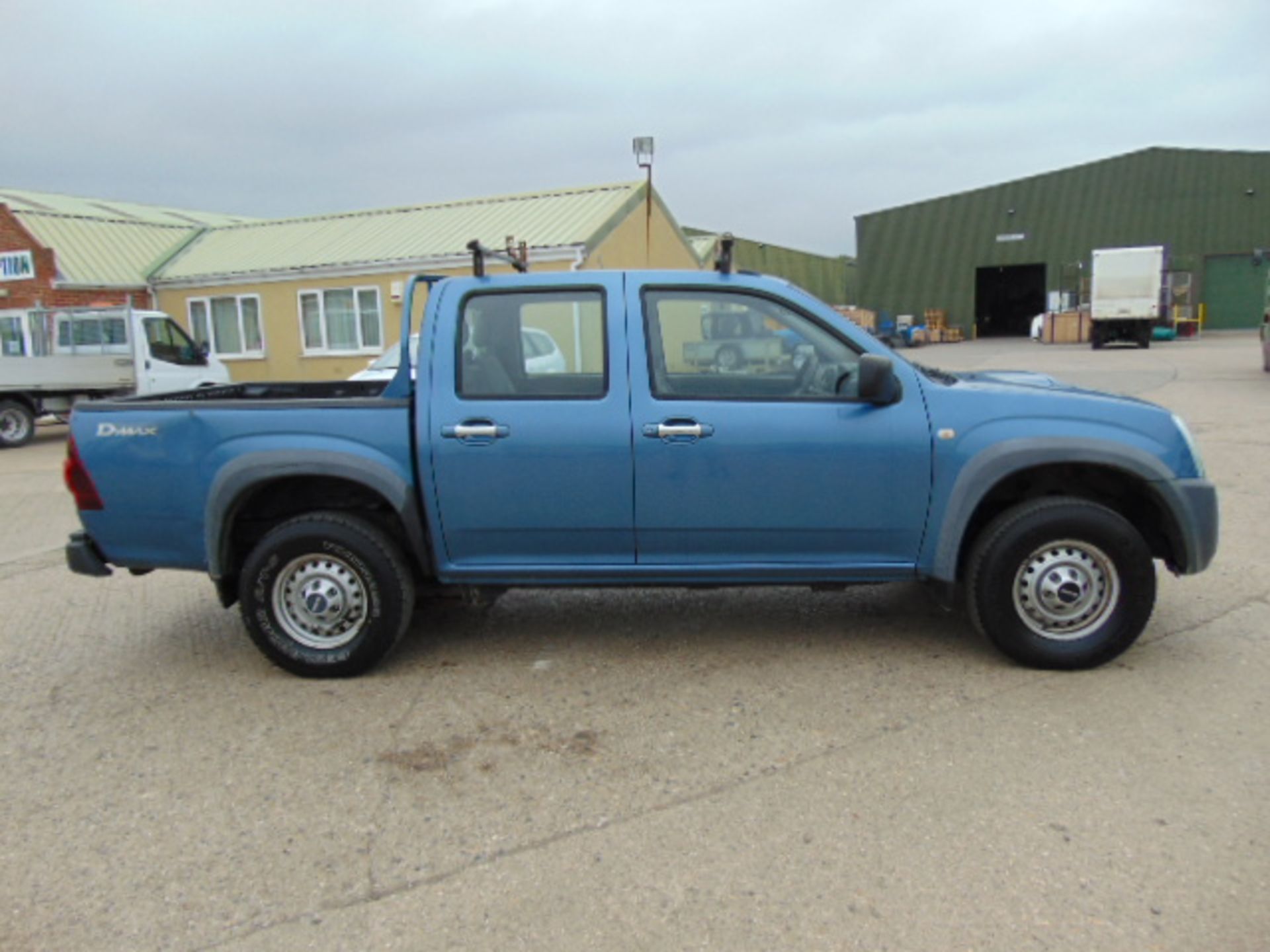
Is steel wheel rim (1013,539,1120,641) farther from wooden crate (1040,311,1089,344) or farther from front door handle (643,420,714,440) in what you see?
wooden crate (1040,311,1089,344)

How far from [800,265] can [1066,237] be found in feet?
45.8

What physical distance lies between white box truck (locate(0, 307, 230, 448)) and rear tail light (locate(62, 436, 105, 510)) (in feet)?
36.3

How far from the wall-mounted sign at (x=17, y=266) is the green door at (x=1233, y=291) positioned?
43056 millimetres

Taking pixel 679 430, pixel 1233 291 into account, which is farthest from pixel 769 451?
pixel 1233 291

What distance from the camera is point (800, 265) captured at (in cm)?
5172

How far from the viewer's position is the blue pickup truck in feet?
13.6

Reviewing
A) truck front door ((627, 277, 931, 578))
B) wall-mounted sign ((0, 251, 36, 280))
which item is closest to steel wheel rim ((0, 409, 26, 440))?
wall-mounted sign ((0, 251, 36, 280))

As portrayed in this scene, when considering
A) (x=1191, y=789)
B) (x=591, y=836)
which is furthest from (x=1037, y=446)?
(x=591, y=836)

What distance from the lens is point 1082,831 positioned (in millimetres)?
2994

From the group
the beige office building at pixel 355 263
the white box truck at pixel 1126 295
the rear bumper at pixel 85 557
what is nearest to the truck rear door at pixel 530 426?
the rear bumper at pixel 85 557

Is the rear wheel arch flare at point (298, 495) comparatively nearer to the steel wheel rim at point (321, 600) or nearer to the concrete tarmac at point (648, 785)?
the steel wheel rim at point (321, 600)

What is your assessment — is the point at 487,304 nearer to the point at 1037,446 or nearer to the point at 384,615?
the point at 384,615

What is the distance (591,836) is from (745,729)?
930 millimetres

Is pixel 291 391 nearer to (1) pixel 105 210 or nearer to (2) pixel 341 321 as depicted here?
(2) pixel 341 321
